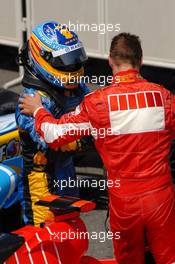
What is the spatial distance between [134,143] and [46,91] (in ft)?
2.27

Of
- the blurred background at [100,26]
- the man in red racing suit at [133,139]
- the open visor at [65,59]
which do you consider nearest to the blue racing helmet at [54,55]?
the open visor at [65,59]

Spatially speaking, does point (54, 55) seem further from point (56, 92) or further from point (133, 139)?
point (133, 139)

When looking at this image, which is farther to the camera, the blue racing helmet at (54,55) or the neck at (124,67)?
the blue racing helmet at (54,55)

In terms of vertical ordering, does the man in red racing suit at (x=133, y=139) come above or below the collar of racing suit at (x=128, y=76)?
below

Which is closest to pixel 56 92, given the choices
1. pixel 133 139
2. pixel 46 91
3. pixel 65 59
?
pixel 46 91

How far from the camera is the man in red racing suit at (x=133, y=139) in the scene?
362cm

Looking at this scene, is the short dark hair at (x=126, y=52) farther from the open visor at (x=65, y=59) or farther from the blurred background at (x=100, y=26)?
the blurred background at (x=100, y=26)

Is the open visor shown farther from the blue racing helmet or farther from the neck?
the neck

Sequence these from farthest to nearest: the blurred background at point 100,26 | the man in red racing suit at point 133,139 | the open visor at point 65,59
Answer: the blurred background at point 100,26
the open visor at point 65,59
the man in red racing suit at point 133,139

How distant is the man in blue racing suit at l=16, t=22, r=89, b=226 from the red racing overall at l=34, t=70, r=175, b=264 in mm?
300

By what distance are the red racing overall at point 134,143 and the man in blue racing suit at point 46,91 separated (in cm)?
30

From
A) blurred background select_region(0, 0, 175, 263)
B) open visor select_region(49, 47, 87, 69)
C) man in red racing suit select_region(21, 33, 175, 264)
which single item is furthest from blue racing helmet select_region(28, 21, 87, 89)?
blurred background select_region(0, 0, 175, 263)

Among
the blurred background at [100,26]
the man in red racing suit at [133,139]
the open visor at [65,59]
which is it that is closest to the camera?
the man in red racing suit at [133,139]

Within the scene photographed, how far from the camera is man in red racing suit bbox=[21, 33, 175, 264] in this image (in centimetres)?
362
